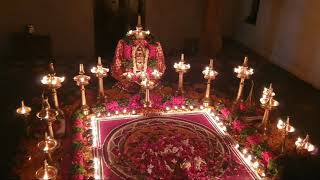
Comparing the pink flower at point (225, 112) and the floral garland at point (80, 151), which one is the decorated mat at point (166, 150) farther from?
the pink flower at point (225, 112)

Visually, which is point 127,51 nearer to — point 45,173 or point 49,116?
point 49,116

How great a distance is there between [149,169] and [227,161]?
1.26 meters

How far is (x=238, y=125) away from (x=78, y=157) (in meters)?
2.93

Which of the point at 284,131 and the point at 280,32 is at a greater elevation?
the point at 280,32

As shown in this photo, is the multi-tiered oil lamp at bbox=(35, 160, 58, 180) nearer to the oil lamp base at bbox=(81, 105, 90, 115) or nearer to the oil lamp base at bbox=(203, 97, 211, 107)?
the oil lamp base at bbox=(81, 105, 90, 115)

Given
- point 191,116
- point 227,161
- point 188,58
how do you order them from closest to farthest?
point 227,161 < point 191,116 < point 188,58

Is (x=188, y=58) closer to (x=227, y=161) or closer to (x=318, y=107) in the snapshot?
(x=318, y=107)

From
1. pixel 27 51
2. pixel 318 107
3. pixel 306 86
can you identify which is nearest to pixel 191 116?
pixel 318 107

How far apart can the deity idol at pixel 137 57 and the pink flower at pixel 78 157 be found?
2258mm

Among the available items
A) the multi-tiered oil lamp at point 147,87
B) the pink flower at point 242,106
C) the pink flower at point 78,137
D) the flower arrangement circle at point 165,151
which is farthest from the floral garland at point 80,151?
the pink flower at point 242,106

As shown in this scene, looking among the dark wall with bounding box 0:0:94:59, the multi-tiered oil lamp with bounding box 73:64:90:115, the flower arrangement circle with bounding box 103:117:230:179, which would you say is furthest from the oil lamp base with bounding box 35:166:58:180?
the dark wall with bounding box 0:0:94:59

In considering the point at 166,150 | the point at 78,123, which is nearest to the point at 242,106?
the point at 166,150

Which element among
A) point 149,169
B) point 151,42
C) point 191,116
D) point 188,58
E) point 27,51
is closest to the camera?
point 149,169

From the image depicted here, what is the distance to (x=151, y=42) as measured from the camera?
6.81 metres
